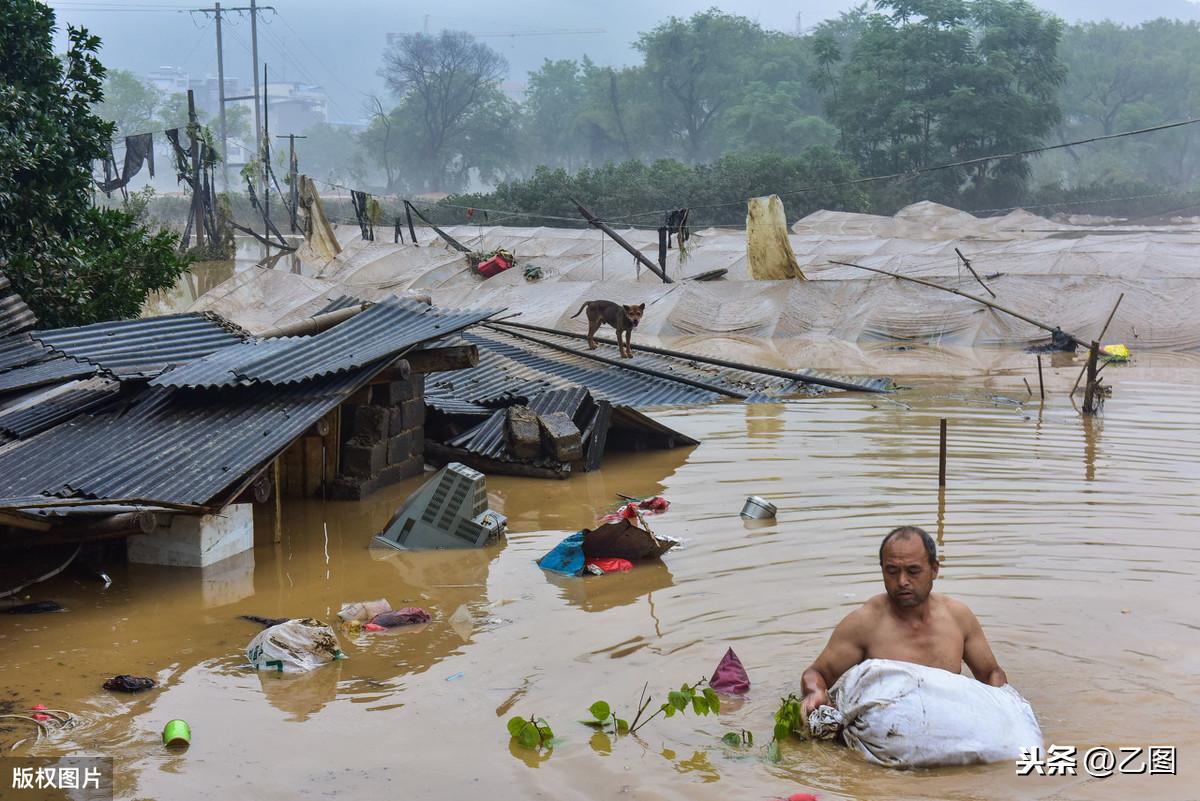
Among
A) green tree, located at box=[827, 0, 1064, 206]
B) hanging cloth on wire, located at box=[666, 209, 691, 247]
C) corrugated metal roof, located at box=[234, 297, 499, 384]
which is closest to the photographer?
corrugated metal roof, located at box=[234, 297, 499, 384]

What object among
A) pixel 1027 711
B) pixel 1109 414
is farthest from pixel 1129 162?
pixel 1027 711

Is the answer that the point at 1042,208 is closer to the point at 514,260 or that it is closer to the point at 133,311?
the point at 514,260

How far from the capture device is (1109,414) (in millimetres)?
13617

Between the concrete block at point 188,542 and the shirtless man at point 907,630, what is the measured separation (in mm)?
4040

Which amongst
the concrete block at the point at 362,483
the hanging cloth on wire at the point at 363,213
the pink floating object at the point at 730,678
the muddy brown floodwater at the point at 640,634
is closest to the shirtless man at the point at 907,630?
the muddy brown floodwater at the point at 640,634

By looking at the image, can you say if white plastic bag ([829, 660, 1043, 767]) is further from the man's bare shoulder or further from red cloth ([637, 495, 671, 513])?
red cloth ([637, 495, 671, 513])

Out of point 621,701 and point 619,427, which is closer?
point 621,701

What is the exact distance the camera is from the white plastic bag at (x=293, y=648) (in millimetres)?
5762

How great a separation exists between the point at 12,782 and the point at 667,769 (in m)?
2.40

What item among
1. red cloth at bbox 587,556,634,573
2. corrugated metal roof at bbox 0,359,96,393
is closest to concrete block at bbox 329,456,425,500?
corrugated metal roof at bbox 0,359,96,393

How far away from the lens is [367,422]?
9773 millimetres

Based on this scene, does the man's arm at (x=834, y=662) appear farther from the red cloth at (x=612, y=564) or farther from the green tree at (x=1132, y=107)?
the green tree at (x=1132, y=107)

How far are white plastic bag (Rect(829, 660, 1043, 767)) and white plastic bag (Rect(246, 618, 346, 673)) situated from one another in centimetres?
259

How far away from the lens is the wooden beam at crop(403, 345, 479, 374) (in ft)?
32.8
